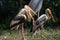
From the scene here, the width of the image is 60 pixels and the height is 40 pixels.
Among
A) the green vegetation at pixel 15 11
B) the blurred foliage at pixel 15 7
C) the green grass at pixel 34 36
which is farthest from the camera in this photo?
the blurred foliage at pixel 15 7

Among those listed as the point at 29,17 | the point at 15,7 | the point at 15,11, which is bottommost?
the point at 29,17

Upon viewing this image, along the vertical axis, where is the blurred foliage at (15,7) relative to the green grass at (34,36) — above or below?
above

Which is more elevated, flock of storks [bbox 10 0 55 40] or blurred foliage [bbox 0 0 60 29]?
blurred foliage [bbox 0 0 60 29]

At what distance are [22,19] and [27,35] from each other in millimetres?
1155

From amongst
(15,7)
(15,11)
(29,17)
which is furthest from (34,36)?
(15,7)

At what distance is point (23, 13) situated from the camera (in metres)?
8.20

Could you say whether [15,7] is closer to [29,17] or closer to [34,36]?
[34,36]

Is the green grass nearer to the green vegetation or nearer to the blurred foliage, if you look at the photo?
the green vegetation

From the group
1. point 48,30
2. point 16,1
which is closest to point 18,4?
point 16,1

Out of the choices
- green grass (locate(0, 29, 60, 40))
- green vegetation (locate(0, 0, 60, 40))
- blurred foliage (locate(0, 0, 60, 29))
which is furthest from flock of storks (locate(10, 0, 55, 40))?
blurred foliage (locate(0, 0, 60, 29))

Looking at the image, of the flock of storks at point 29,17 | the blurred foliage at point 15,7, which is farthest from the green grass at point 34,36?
the blurred foliage at point 15,7

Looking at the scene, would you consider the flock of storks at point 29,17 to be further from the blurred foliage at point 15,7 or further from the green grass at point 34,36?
the blurred foliage at point 15,7

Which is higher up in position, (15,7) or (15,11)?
(15,7)

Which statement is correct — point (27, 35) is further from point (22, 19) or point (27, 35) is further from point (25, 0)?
point (25, 0)
